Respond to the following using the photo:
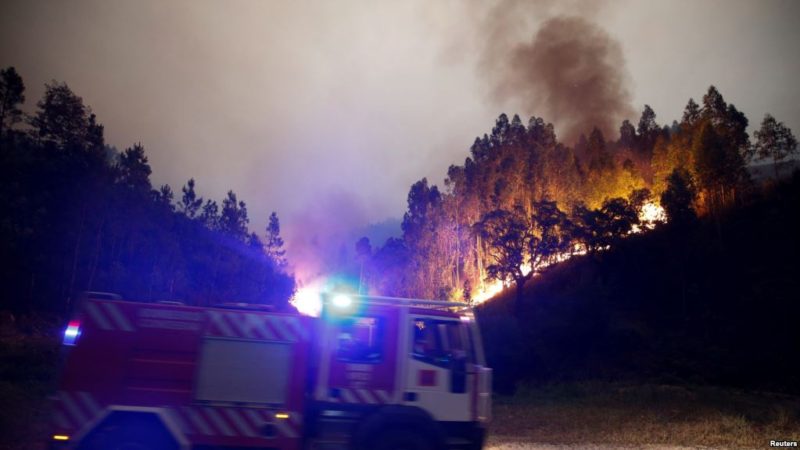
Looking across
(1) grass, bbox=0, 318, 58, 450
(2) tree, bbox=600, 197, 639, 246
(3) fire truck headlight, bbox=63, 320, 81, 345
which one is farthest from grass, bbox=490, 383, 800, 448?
(2) tree, bbox=600, 197, 639, 246

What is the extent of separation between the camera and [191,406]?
26.5ft

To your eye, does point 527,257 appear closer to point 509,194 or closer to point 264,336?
point 509,194

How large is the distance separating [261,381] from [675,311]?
55.9 metres

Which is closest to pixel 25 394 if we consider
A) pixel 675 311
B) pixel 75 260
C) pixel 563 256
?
pixel 75 260

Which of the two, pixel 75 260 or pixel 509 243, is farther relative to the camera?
pixel 509 243

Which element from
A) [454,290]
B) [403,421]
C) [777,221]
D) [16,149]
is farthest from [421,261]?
[403,421]

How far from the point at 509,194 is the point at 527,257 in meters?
17.6

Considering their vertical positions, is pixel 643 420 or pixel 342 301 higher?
pixel 342 301

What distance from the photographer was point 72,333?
8.06 meters

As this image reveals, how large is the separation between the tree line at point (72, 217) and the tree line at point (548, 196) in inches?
1224

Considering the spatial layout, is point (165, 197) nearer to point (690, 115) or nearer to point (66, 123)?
point (66, 123)

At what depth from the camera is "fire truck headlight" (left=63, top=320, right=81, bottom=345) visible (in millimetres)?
8039

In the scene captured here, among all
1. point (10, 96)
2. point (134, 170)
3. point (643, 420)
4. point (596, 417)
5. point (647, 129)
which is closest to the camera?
point (643, 420)

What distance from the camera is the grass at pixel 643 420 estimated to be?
48.1 feet
